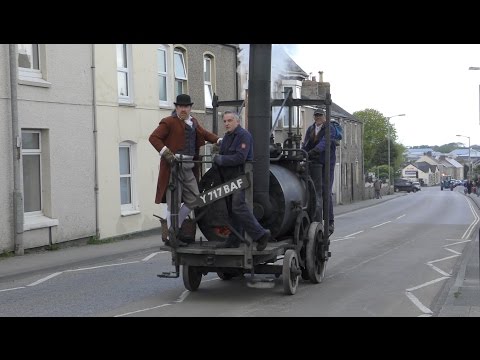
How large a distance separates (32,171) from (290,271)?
29.1 ft

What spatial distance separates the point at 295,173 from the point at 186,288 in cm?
222

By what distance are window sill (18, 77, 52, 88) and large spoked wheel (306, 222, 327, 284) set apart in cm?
820

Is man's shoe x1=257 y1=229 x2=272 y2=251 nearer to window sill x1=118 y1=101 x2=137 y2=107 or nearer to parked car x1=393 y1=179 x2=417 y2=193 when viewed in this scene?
window sill x1=118 y1=101 x2=137 y2=107

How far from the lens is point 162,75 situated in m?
20.8

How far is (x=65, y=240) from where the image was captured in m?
15.8

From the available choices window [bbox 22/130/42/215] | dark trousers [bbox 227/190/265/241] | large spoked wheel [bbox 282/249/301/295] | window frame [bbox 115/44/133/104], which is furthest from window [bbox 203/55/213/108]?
dark trousers [bbox 227/190/265/241]

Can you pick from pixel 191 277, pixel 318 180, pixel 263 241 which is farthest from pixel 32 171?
pixel 263 241

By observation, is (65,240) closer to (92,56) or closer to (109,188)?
(109,188)

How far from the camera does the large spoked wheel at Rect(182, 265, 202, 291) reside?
8.80m

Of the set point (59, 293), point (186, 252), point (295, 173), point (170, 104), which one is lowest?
point (59, 293)

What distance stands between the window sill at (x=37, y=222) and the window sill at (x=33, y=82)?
2.99 meters

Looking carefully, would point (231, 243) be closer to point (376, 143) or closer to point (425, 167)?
point (376, 143)

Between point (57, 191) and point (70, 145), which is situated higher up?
point (70, 145)
